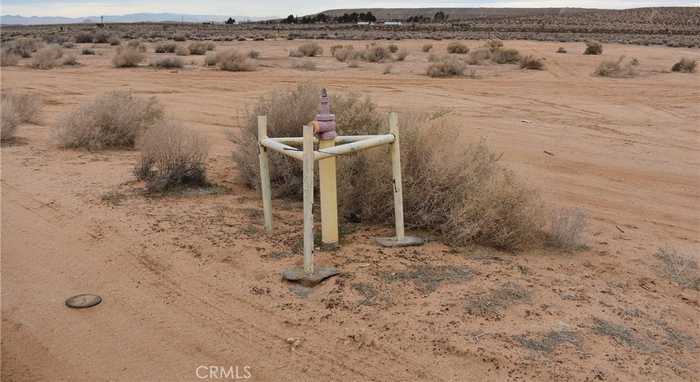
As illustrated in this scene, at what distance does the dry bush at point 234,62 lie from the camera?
980 inches

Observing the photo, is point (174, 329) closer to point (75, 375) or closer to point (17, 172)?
point (75, 375)

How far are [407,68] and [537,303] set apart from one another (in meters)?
21.5

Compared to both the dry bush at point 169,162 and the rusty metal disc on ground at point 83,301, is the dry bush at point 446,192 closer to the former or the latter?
the dry bush at point 169,162

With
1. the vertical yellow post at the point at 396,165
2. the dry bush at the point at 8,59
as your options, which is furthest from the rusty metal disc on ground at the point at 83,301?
the dry bush at the point at 8,59

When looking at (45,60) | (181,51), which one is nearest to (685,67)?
(181,51)

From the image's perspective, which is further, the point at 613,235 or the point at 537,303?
the point at 613,235

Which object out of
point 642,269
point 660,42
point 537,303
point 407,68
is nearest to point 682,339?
point 537,303

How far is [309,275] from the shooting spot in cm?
457

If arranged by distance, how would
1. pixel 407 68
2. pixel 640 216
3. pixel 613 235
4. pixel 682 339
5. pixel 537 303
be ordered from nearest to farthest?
pixel 682 339 < pixel 537 303 < pixel 613 235 < pixel 640 216 < pixel 407 68

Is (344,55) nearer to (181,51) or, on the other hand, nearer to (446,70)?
(446,70)

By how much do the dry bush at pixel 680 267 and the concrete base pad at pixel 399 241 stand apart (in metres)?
1.87

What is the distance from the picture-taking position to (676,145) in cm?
1062

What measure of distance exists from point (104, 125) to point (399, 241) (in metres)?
6.17

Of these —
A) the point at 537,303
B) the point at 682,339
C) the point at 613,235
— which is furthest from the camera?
the point at 613,235
